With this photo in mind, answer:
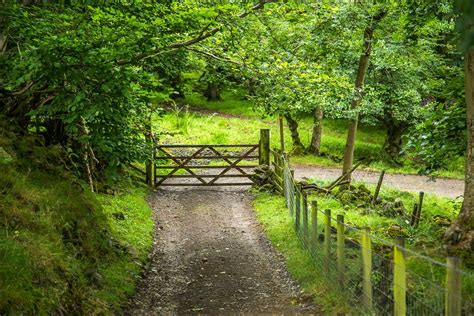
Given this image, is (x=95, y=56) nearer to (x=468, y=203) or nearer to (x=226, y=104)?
(x=468, y=203)

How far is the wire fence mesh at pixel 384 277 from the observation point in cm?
503

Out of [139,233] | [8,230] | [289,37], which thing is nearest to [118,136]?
[8,230]

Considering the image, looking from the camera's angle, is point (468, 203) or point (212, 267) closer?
point (468, 203)

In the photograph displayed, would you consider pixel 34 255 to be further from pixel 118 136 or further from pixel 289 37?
pixel 289 37

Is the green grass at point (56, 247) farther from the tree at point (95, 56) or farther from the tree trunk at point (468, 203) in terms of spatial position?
the tree trunk at point (468, 203)

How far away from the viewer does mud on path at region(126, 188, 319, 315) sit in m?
9.42

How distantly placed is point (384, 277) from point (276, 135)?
25755 mm

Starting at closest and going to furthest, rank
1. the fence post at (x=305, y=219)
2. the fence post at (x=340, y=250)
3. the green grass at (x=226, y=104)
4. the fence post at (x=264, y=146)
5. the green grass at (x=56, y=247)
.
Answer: the green grass at (x=56, y=247) → the fence post at (x=340, y=250) → the fence post at (x=305, y=219) → the fence post at (x=264, y=146) → the green grass at (x=226, y=104)

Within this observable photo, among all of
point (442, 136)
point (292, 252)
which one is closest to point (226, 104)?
point (442, 136)

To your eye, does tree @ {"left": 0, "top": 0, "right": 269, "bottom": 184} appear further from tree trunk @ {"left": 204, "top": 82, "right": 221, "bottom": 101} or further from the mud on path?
tree trunk @ {"left": 204, "top": 82, "right": 221, "bottom": 101}

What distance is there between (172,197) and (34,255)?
11.8 m

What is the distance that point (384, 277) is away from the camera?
21.5 feet

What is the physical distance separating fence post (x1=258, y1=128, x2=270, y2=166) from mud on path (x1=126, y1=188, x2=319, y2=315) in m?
3.43

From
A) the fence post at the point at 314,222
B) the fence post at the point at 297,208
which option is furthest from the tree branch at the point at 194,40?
the fence post at the point at 297,208
